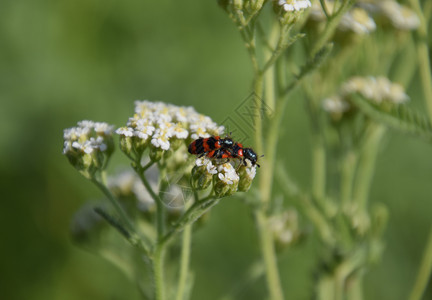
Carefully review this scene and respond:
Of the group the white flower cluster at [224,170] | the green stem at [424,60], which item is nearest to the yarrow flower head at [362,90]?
the green stem at [424,60]

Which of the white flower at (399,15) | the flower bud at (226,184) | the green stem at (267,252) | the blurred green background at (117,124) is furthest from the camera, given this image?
the blurred green background at (117,124)

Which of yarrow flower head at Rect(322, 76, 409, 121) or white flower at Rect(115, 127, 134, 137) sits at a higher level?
white flower at Rect(115, 127, 134, 137)

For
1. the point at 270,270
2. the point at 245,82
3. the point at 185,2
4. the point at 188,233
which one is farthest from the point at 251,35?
the point at 185,2

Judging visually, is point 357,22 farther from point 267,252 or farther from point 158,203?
point 158,203

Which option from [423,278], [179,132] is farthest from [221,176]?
[423,278]

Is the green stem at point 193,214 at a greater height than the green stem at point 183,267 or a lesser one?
greater

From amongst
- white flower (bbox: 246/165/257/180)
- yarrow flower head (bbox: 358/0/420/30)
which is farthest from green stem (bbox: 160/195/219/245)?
yarrow flower head (bbox: 358/0/420/30)

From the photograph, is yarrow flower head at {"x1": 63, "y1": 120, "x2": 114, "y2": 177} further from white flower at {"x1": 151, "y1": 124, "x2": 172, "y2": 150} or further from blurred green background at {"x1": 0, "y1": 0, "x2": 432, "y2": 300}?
blurred green background at {"x1": 0, "y1": 0, "x2": 432, "y2": 300}

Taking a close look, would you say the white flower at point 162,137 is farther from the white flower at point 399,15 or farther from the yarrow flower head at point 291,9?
the white flower at point 399,15
